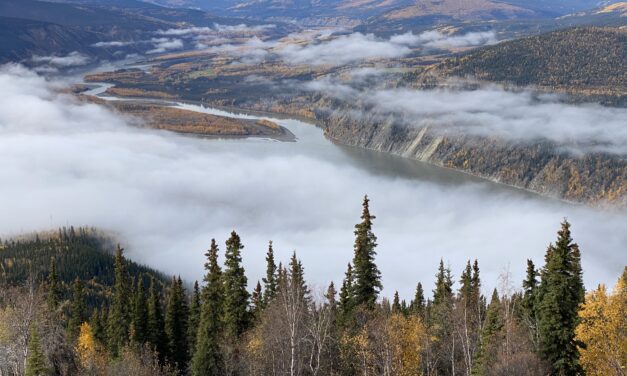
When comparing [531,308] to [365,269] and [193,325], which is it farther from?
[193,325]

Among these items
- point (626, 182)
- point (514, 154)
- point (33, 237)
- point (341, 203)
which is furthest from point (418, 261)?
point (33, 237)

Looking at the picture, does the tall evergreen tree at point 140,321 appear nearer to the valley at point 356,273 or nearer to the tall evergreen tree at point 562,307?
the valley at point 356,273

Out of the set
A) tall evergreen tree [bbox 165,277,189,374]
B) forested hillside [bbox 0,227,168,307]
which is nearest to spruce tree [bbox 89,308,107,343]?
tall evergreen tree [bbox 165,277,189,374]

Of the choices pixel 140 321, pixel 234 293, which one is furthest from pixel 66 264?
pixel 234 293

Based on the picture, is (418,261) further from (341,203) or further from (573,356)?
(573,356)

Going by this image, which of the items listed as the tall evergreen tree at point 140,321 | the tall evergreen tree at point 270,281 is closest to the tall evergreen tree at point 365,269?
the tall evergreen tree at point 270,281

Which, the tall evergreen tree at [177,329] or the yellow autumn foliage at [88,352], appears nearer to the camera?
the yellow autumn foliage at [88,352]
